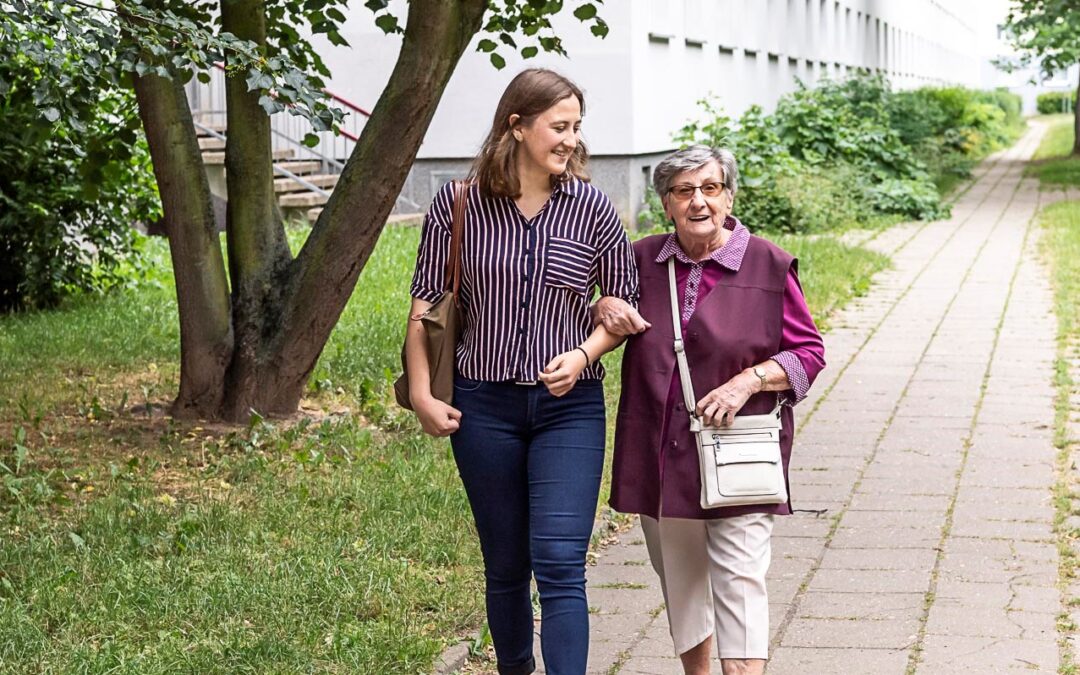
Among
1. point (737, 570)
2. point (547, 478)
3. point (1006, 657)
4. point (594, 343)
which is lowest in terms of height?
point (1006, 657)

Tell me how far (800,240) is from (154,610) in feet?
42.8

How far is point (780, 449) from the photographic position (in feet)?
13.6

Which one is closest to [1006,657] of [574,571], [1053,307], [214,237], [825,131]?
[574,571]

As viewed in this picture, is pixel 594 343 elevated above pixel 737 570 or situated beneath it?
elevated above

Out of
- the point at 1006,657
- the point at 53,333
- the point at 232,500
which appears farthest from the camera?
the point at 53,333

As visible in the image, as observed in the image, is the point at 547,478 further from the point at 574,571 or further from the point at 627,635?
the point at 627,635

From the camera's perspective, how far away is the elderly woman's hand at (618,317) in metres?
3.99

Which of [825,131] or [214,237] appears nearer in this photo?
[214,237]

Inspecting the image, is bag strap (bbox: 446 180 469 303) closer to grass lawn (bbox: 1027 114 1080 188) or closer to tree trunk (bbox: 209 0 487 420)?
tree trunk (bbox: 209 0 487 420)

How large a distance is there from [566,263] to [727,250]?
426 mm

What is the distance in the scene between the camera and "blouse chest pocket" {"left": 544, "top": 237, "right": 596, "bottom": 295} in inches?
157

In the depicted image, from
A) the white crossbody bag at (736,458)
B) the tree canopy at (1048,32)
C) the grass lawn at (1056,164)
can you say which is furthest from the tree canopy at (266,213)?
the tree canopy at (1048,32)

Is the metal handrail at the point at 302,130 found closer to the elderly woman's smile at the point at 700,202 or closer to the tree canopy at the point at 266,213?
the tree canopy at the point at 266,213

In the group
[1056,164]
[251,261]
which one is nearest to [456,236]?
[251,261]
